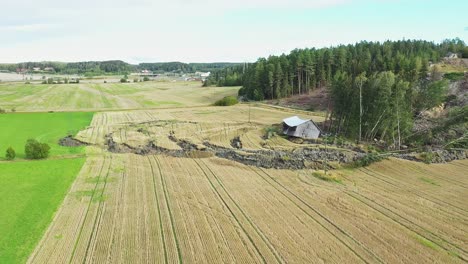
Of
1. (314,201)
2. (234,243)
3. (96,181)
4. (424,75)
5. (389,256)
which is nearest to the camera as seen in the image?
(389,256)

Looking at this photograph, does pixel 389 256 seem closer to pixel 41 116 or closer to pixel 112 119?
pixel 112 119

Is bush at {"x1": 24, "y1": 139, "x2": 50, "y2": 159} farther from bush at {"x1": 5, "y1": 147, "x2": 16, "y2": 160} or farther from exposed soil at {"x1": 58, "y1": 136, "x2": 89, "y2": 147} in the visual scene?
exposed soil at {"x1": 58, "y1": 136, "x2": 89, "y2": 147}

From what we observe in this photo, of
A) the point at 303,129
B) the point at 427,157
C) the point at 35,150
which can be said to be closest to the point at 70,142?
the point at 35,150

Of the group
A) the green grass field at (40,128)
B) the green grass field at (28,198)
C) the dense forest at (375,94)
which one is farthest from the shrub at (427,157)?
the green grass field at (40,128)

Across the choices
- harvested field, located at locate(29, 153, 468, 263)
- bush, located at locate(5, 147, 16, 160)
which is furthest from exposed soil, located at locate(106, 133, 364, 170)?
bush, located at locate(5, 147, 16, 160)

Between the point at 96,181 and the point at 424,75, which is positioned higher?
the point at 424,75

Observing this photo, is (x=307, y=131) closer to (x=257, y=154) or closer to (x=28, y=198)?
(x=257, y=154)

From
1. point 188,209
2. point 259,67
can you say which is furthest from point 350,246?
point 259,67
